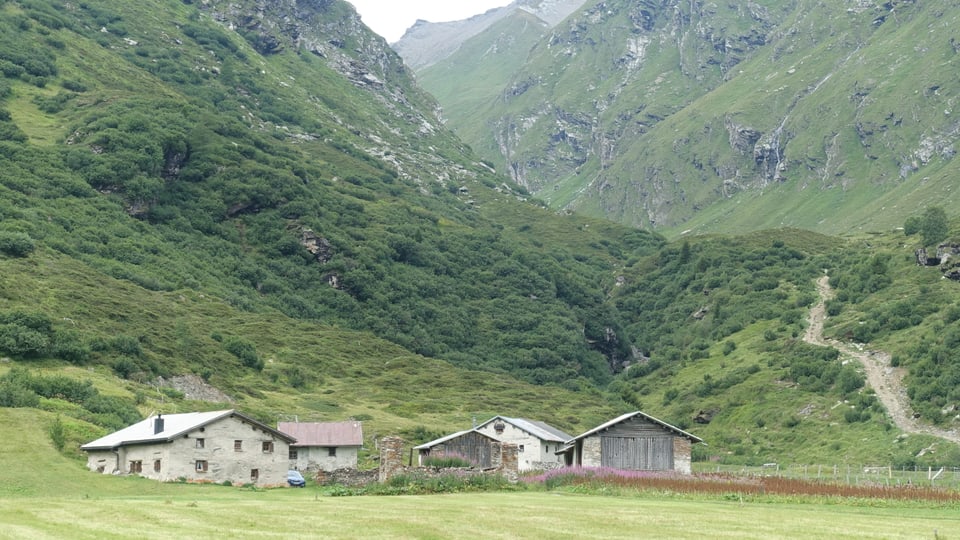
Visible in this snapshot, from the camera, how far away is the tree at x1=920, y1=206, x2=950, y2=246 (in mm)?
182875

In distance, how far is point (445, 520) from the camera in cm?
3703

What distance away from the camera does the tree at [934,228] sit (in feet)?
600

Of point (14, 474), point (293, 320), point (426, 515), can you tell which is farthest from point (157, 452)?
point (293, 320)

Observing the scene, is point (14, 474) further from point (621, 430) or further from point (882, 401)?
point (882, 401)

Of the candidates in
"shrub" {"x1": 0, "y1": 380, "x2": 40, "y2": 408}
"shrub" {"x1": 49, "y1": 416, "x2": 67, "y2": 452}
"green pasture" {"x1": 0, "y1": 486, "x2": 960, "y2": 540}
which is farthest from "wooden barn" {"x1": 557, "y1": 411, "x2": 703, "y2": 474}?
"shrub" {"x1": 0, "y1": 380, "x2": 40, "y2": 408}

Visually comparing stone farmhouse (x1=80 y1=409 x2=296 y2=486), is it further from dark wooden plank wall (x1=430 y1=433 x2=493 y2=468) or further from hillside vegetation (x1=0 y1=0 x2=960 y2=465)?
dark wooden plank wall (x1=430 y1=433 x2=493 y2=468)

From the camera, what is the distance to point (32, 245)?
14750cm

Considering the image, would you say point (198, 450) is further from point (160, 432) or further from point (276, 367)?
point (276, 367)

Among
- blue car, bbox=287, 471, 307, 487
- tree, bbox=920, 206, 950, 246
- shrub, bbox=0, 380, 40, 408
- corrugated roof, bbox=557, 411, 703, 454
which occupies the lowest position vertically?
blue car, bbox=287, 471, 307, 487

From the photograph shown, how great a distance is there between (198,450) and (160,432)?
2468mm

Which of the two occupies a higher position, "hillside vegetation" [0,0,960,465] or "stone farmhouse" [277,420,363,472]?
"hillside vegetation" [0,0,960,465]

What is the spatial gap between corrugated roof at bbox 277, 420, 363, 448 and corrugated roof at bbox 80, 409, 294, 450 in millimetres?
9257

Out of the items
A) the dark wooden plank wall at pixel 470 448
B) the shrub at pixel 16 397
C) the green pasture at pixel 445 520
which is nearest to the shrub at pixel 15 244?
the shrub at pixel 16 397

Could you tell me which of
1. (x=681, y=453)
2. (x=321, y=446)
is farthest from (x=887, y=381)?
(x=321, y=446)
